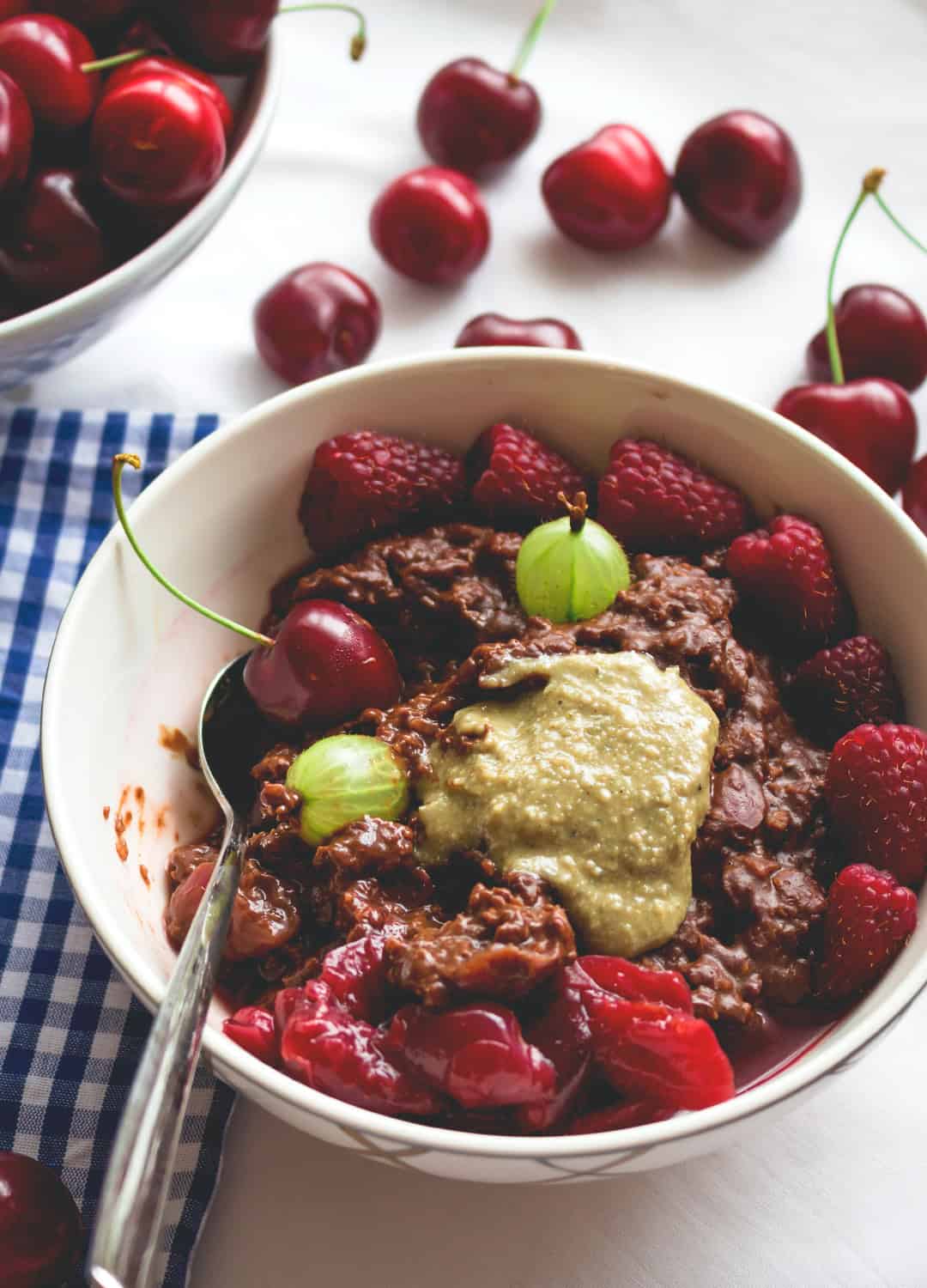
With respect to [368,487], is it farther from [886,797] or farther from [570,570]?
[886,797]

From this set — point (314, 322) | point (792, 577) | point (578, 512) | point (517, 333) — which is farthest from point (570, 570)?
point (314, 322)

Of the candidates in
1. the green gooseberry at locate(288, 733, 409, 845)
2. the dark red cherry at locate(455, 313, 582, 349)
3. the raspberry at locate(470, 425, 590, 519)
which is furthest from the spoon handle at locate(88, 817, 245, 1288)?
the dark red cherry at locate(455, 313, 582, 349)

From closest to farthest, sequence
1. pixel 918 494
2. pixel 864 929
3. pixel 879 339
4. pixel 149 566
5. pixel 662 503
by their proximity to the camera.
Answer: pixel 864 929, pixel 149 566, pixel 662 503, pixel 918 494, pixel 879 339

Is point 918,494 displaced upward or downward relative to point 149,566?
upward

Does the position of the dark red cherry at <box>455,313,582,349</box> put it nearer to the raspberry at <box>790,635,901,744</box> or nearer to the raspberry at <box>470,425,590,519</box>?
the raspberry at <box>470,425,590,519</box>

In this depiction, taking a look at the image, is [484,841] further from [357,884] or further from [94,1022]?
[94,1022]

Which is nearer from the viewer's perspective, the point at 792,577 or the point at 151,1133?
the point at 151,1133
